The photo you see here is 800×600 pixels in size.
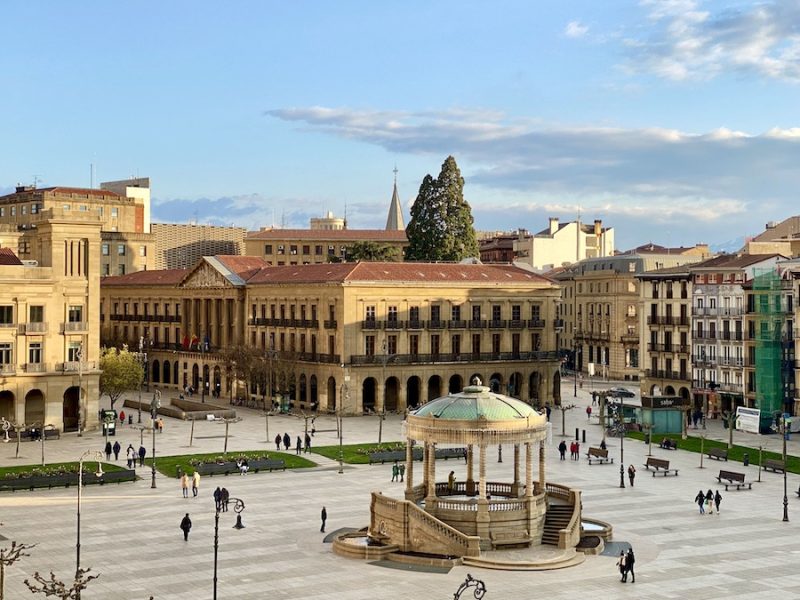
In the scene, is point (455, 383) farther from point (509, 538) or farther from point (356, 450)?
point (509, 538)

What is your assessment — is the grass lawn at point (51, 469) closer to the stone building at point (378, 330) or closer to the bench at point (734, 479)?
the bench at point (734, 479)

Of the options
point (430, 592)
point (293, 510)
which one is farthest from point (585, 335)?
point (430, 592)


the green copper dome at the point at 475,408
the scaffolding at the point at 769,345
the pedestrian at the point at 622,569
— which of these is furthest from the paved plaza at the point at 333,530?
the scaffolding at the point at 769,345

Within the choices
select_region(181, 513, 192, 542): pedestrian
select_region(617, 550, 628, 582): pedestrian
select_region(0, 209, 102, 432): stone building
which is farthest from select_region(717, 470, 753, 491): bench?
select_region(0, 209, 102, 432): stone building

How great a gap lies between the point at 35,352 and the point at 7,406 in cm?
446

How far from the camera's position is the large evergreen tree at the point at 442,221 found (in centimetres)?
13700

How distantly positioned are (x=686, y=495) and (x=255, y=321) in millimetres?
65918

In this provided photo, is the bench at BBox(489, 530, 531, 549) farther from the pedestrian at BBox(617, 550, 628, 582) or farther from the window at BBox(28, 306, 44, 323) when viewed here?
the window at BBox(28, 306, 44, 323)

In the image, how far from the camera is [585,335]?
164 metres

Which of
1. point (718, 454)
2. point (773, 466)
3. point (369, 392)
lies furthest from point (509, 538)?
point (369, 392)

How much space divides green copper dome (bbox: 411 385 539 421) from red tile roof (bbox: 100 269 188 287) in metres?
91.1

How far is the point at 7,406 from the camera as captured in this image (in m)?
88.8

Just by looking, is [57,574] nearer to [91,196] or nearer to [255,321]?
[255,321]

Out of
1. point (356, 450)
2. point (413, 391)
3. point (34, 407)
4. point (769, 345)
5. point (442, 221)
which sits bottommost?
point (356, 450)
